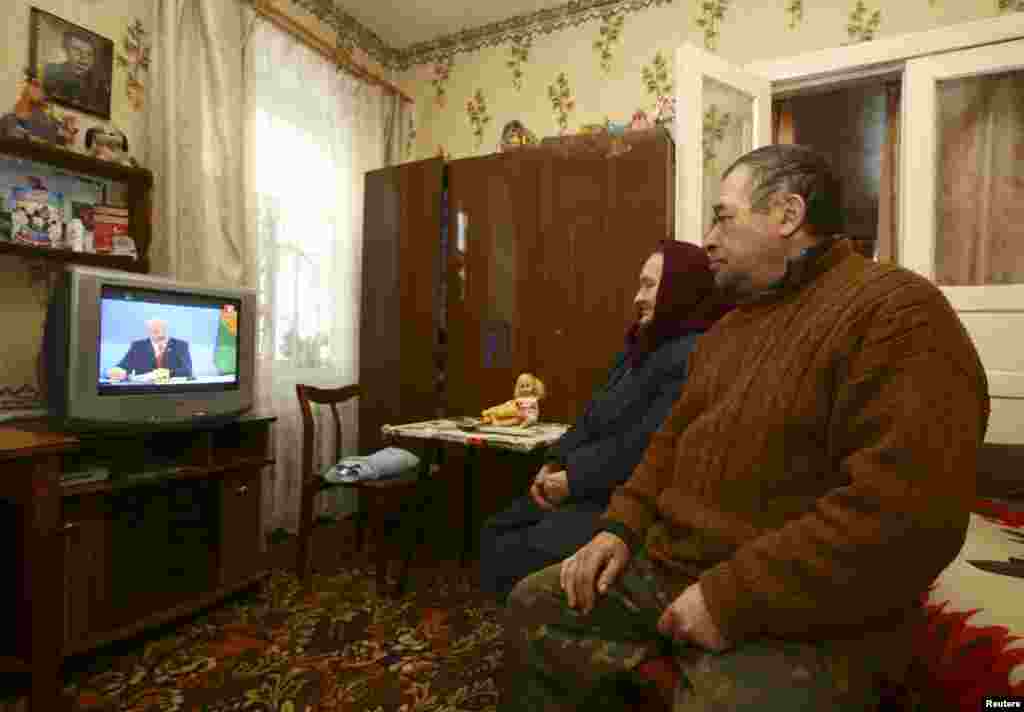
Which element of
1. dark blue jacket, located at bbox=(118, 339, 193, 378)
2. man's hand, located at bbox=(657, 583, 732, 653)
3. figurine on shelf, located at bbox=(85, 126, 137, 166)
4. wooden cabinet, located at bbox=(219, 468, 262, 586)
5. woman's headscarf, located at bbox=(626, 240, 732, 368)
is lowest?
wooden cabinet, located at bbox=(219, 468, 262, 586)

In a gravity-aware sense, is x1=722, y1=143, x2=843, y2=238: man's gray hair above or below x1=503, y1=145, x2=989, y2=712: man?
above

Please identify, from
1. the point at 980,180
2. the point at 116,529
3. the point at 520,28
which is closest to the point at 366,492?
the point at 116,529

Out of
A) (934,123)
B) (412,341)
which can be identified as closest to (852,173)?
(934,123)

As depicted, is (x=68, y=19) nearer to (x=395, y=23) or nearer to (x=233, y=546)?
(x=395, y=23)

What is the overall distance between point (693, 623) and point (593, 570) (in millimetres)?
242

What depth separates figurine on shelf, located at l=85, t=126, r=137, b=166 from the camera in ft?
6.72

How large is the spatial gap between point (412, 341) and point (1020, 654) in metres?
2.63

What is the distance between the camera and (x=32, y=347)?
201 centimetres

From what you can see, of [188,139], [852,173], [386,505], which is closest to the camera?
[188,139]

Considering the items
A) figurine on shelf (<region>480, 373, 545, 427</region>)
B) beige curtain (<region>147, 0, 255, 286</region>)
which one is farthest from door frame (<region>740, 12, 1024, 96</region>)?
beige curtain (<region>147, 0, 255, 286</region>)

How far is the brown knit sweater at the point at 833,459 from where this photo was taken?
0.65 m

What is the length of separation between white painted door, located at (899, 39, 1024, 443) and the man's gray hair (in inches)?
75.3

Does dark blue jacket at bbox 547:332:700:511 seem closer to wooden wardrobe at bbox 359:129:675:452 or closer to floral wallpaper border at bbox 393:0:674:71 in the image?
wooden wardrobe at bbox 359:129:675:452

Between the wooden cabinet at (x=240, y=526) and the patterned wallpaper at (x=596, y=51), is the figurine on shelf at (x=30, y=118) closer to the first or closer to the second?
the wooden cabinet at (x=240, y=526)
